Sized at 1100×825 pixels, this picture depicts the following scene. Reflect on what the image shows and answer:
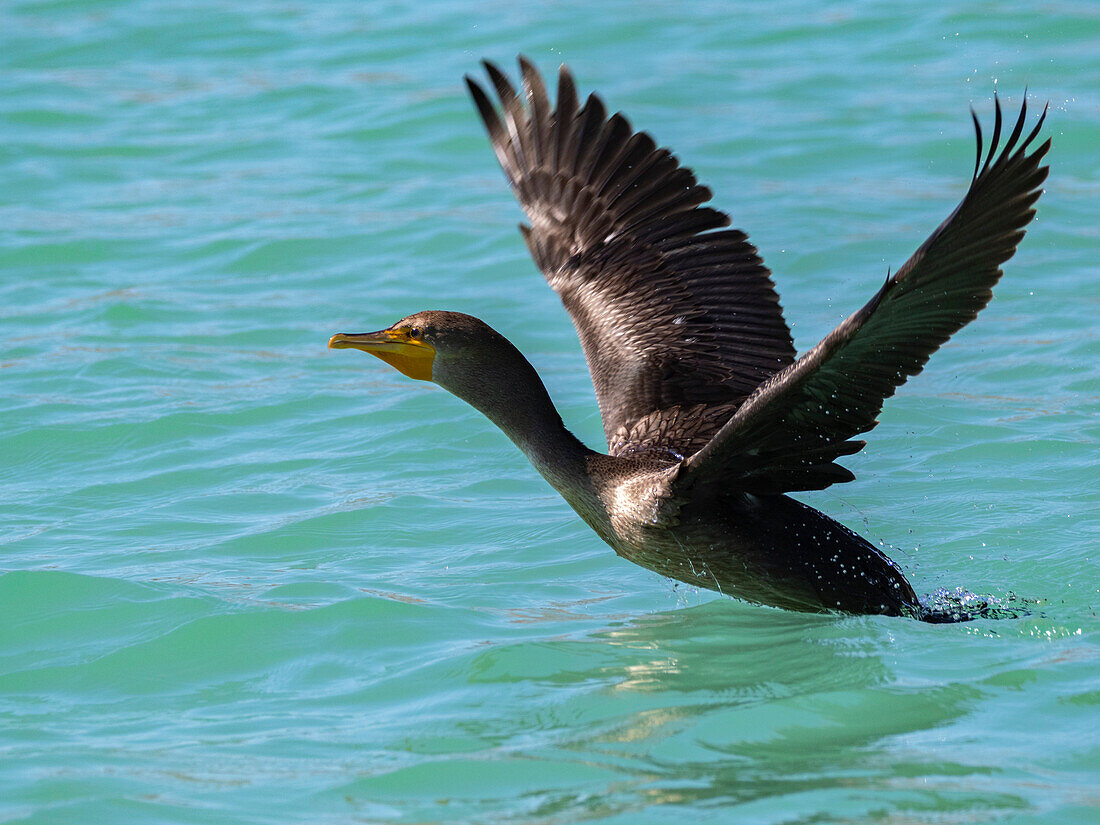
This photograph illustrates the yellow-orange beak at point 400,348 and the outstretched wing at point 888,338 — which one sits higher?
the yellow-orange beak at point 400,348

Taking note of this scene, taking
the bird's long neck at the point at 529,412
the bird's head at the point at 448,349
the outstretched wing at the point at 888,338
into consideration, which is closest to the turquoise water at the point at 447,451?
the bird's long neck at the point at 529,412

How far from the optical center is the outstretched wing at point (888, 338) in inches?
165

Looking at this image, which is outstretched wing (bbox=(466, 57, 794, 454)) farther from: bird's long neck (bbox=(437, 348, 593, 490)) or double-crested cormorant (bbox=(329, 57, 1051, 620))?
bird's long neck (bbox=(437, 348, 593, 490))

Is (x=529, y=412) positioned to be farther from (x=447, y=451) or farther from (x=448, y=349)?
(x=447, y=451)

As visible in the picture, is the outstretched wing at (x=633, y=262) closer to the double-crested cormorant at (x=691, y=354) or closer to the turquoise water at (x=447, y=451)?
the double-crested cormorant at (x=691, y=354)

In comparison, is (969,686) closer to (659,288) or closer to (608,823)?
(608,823)

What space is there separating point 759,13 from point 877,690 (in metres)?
9.48

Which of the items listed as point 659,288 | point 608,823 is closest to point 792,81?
point 659,288

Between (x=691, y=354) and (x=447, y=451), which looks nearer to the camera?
(x=691, y=354)

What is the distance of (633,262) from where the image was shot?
20.7 feet

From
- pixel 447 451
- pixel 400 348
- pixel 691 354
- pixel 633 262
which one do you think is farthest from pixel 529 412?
pixel 447 451

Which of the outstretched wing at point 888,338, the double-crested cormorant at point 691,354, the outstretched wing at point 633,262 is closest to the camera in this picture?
the outstretched wing at point 888,338

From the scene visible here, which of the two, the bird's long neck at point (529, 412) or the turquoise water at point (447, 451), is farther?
the bird's long neck at point (529, 412)

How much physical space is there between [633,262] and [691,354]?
51cm
